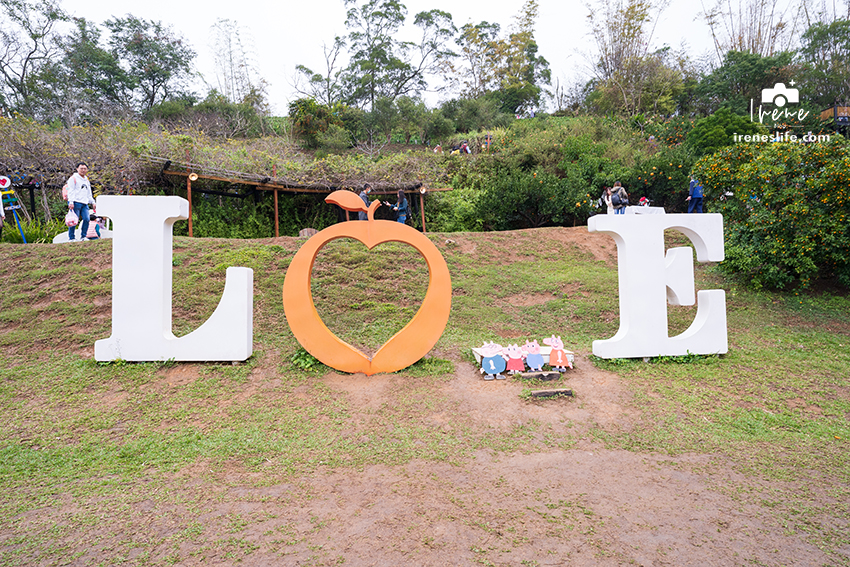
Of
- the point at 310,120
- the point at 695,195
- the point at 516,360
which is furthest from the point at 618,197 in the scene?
the point at 310,120

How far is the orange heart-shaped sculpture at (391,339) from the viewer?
5785 millimetres

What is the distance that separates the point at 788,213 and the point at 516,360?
644 cm

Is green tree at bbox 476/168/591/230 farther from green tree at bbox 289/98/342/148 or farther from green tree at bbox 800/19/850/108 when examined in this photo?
green tree at bbox 800/19/850/108

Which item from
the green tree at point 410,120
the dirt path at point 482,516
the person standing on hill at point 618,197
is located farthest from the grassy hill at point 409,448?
the green tree at point 410,120

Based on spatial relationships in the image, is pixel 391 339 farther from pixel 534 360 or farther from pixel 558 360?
pixel 558 360

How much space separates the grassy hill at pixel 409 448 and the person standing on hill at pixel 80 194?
4.15ft

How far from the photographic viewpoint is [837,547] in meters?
2.85

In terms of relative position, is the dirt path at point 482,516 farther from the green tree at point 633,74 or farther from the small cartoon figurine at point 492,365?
the green tree at point 633,74

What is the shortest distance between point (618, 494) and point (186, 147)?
523 inches

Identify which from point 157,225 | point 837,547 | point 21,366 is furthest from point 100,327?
point 837,547

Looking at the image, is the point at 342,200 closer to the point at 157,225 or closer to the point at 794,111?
the point at 157,225

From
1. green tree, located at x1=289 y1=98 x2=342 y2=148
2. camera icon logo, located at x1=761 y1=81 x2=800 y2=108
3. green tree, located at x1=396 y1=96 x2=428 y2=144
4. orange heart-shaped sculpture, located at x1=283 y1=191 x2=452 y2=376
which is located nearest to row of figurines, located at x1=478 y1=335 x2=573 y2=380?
orange heart-shaped sculpture, located at x1=283 y1=191 x2=452 y2=376

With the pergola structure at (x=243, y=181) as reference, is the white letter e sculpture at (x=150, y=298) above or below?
below

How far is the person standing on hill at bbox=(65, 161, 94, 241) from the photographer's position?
8.45m
